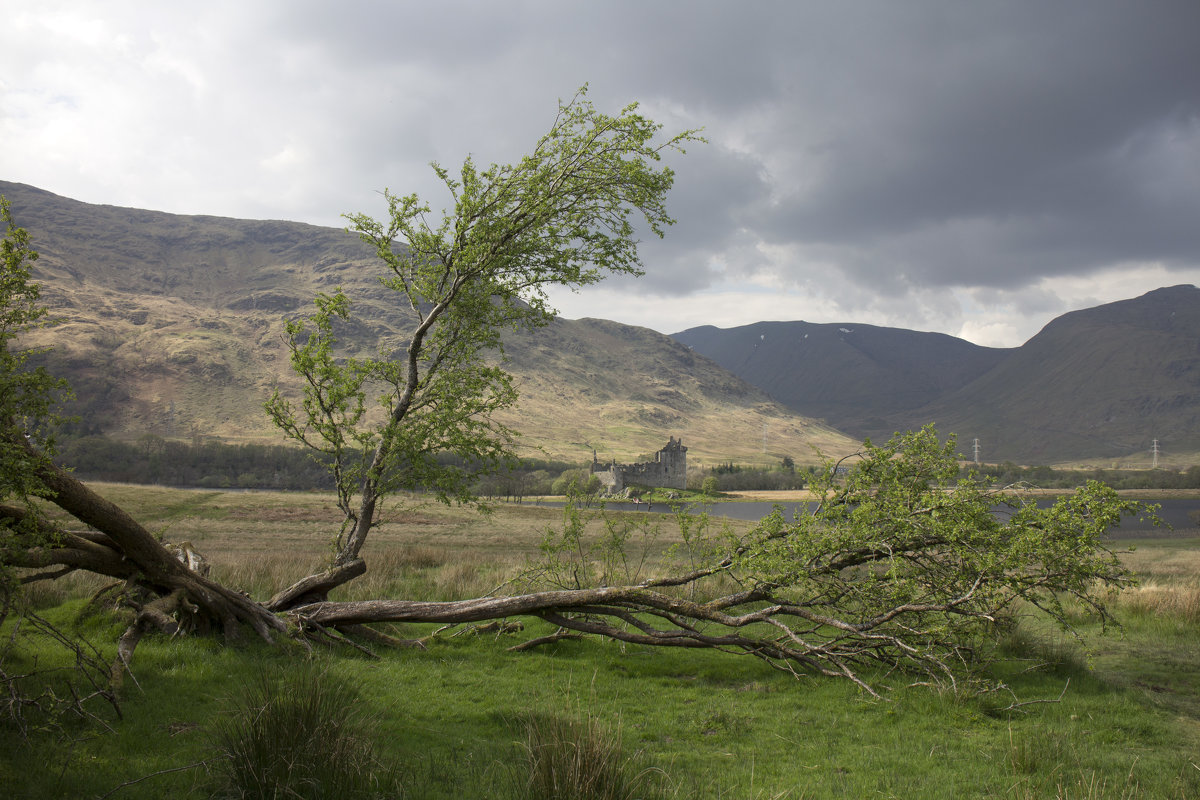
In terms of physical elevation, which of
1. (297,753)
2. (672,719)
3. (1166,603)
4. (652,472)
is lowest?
(652,472)

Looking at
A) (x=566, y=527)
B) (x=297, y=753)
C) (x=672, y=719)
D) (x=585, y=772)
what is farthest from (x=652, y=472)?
(x=585, y=772)

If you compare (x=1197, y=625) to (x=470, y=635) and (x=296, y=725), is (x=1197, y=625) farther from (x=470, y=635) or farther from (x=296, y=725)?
(x=296, y=725)

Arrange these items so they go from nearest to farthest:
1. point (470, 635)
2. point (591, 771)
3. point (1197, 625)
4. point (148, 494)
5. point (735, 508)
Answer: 1. point (591, 771)
2. point (470, 635)
3. point (1197, 625)
4. point (148, 494)
5. point (735, 508)

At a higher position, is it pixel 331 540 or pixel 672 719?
pixel 331 540

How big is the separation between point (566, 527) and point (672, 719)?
18.7 ft

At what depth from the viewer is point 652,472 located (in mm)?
122562

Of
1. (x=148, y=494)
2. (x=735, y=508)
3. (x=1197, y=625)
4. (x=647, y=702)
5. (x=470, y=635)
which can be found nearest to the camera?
(x=647, y=702)

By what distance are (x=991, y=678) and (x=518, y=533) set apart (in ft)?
110

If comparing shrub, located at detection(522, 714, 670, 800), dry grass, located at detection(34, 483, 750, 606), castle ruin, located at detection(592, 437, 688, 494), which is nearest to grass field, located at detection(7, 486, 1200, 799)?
shrub, located at detection(522, 714, 670, 800)

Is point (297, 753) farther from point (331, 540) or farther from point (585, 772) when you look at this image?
point (331, 540)

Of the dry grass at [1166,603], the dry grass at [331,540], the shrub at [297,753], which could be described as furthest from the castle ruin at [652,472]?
the shrub at [297,753]

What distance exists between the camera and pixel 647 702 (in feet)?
31.7

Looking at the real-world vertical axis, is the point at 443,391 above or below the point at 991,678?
above

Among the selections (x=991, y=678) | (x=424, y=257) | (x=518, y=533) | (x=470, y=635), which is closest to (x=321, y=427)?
(x=424, y=257)
